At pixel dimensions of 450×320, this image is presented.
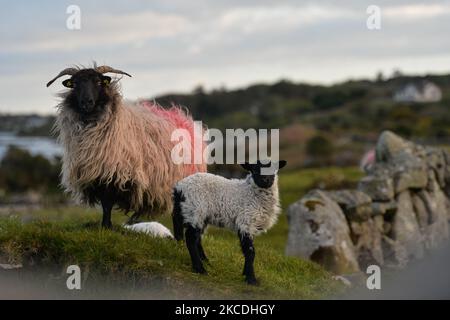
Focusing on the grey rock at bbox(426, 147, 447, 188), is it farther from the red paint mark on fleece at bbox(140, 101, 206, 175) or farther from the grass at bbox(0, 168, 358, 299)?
the grass at bbox(0, 168, 358, 299)

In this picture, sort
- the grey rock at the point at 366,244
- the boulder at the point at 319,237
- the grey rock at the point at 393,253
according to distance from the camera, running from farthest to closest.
Answer: the grey rock at the point at 393,253, the grey rock at the point at 366,244, the boulder at the point at 319,237

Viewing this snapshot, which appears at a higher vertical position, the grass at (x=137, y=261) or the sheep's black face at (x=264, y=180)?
the sheep's black face at (x=264, y=180)

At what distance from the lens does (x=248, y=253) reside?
448 inches

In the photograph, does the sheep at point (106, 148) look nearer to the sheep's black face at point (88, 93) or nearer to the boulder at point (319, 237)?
the sheep's black face at point (88, 93)

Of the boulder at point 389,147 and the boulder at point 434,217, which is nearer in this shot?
the boulder at point 434,217

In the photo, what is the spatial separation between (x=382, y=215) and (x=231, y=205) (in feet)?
47.8

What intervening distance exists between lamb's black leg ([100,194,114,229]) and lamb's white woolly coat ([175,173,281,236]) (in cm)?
225

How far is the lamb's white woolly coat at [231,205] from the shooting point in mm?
11523

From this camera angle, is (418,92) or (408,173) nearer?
Answer: (408,173)

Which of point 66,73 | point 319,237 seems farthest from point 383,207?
point 66,73

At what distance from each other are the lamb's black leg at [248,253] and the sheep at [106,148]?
304 centimetres

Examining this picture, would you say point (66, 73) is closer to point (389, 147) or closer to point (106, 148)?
point (106, 148)

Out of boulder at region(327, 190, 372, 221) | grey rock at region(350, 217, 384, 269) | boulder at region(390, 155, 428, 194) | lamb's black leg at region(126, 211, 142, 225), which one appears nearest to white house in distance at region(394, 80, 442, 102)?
boulder at region(390, 155, 428, 194)

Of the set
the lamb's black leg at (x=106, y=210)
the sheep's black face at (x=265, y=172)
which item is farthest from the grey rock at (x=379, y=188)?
the sheep's black face at (x=265, y=172)
